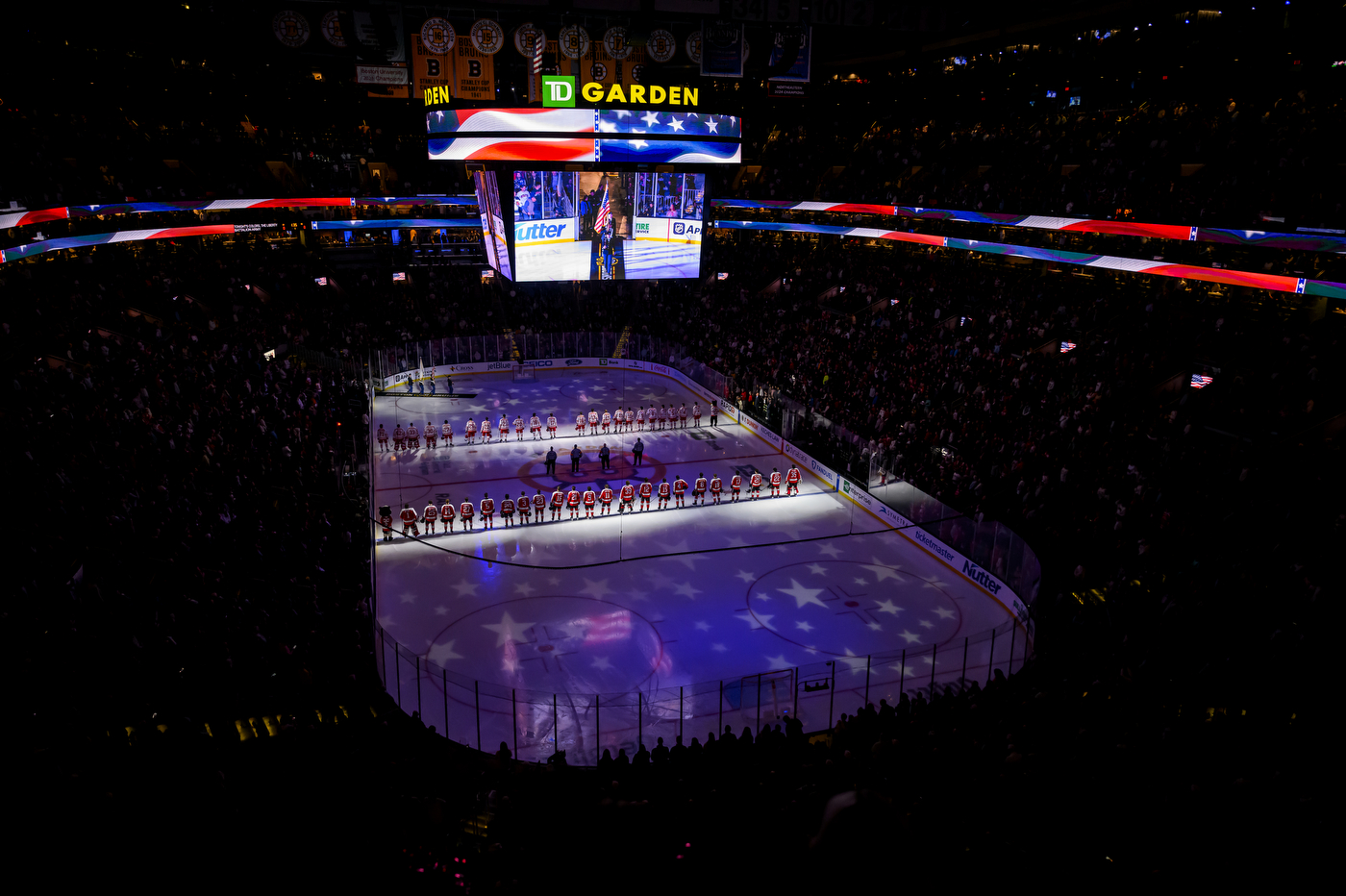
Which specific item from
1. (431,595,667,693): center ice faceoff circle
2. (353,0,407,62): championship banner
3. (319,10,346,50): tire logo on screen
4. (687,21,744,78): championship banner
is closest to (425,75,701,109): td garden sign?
(353,0,407,62): championship banner

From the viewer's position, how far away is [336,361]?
3131 centimetres

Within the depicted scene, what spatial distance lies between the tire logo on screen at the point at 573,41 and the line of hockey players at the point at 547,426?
463 inches

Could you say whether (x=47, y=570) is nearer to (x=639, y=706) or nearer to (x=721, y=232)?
(x=639, y=706)

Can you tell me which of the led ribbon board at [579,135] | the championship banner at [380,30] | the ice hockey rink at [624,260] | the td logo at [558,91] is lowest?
the ice hockey rink at [624,260]

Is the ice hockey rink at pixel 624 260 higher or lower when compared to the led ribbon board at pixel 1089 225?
lower

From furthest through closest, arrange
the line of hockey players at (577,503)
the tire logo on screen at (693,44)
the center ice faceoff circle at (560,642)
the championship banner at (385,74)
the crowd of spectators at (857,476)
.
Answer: the championship banner at (385,74) → the tire logo on screen at (693,44) → the line of hockey players at (577,503) → the center ice faceoff circle at (560,642) → the crowd of spectators at (857,476)

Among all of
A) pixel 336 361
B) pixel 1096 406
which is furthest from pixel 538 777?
pixel 336 361

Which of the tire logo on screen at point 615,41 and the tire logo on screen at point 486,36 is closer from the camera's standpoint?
the tire logo on screen at point 486,36

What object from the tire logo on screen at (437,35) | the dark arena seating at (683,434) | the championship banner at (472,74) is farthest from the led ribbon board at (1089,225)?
the tire logo on screen at (437,35)

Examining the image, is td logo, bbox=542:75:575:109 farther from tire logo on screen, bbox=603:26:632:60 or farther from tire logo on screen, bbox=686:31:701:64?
tire logo on screen, bbox=686:31:701:64

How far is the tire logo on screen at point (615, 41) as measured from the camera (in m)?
26.7

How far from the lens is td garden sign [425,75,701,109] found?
24.6 metres

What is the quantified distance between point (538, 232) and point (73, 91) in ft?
72.9

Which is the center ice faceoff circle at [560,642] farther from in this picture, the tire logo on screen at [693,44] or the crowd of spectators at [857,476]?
the tire logo on screen at [693,44]
